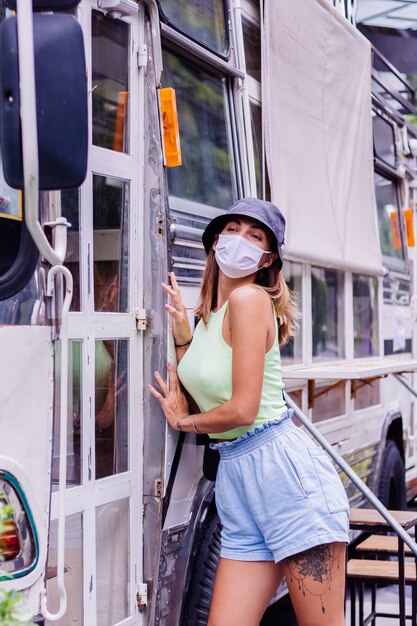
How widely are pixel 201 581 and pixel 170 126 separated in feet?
5.04

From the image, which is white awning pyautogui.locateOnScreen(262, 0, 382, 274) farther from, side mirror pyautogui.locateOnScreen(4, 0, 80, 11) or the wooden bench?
side mirror pyautogui.locateOnScreen(4, 0, 80, 11)

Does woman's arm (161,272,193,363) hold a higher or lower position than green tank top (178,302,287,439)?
higher

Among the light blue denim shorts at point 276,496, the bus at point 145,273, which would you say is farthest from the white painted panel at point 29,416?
the light blue denim shorts at point 276,496

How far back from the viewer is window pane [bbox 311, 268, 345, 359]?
5.02m

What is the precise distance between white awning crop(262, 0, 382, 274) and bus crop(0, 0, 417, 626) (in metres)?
0.01

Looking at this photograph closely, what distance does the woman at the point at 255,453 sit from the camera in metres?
3.12

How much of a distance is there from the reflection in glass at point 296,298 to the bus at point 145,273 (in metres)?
0.02

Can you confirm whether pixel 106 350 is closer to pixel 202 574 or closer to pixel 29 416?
pixel 29 416

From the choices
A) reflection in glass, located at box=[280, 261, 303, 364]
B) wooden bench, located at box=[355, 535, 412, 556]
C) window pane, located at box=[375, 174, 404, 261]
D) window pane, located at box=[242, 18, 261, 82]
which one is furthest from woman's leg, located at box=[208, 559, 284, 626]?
window pane, located at box=[375, 174, 404, 261]

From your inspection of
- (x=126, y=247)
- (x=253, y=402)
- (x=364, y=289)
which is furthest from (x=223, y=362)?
(x=364, y=289)

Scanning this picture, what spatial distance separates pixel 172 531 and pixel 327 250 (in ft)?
6.31

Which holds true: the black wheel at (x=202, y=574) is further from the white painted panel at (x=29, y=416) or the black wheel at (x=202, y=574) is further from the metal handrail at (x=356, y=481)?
the white painted panel at (x=29, y=416)

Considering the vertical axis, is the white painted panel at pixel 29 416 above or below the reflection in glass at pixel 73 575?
above

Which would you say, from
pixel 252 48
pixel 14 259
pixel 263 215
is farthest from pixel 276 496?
pixel 252 48
